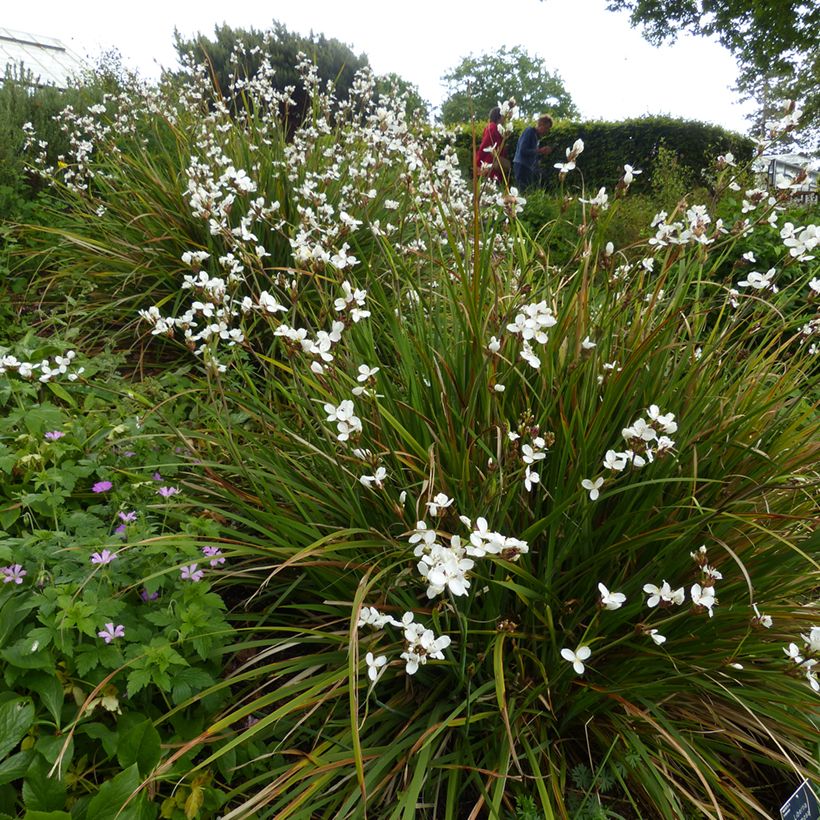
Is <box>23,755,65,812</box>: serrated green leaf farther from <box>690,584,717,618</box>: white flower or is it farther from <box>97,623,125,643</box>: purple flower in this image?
<box>690,584,717,618</box>: white flower

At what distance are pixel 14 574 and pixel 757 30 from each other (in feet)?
62.6

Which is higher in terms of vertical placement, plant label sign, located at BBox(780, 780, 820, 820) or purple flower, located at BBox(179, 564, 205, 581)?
purple flower, located at BBox(179, 564, 205, 581)

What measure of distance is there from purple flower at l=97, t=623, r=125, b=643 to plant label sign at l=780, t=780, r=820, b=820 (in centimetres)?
167

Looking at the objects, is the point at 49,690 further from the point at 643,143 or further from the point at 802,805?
the point at 643,143

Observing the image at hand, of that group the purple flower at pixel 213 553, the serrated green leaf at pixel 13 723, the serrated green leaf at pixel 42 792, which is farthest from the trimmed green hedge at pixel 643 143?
the serrated green leaf at pixel 42 792

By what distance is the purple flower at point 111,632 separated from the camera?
5.15ft

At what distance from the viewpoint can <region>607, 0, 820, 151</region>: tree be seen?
45.1ft

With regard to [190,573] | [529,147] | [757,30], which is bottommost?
[190,573]

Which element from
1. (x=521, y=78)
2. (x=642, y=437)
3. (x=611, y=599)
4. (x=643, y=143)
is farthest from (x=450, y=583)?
(x=521, y=78)

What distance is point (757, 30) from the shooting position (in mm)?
15328

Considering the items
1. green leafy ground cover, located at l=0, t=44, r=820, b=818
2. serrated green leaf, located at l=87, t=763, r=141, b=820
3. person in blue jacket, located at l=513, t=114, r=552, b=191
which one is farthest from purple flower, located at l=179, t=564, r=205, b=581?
person in blue jacket, located at l=513, t=114, r=552, b=191

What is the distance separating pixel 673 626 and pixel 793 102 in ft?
5.72

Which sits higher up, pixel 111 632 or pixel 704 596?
pixel 704 596

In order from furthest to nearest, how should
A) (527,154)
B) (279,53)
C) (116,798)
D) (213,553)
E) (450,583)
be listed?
1. (279,53)
2. (527,154)
3. (213,553)
4. (116,798)
5. (450,583)
